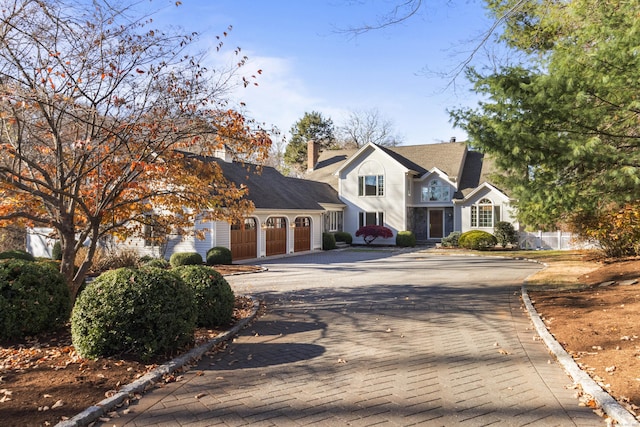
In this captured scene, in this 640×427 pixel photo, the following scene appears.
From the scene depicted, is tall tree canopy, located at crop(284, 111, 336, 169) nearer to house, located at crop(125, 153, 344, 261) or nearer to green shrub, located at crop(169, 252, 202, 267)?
house, located at crop(125, 153, 344, 261)

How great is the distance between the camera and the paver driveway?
460 centimetres

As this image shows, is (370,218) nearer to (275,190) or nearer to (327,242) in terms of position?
(327,242)

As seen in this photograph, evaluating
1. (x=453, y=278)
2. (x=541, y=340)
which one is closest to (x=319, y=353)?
(x=541, y=340)

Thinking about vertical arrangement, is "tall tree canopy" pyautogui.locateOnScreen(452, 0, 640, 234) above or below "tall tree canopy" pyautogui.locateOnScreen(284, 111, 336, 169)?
below

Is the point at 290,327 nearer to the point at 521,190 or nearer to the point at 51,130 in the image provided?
the point at 521,190

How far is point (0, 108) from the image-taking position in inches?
303

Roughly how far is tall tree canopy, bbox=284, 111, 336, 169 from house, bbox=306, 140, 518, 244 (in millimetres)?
20088

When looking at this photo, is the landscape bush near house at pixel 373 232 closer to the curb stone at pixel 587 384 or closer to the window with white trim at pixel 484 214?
the window with white trim at pixel 484 214

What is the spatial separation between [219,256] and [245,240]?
3126 millimetres

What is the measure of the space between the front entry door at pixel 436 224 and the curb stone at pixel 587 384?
2729 cm

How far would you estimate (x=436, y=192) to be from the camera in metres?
34.1

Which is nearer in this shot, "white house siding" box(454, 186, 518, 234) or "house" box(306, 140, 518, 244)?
"white house siding" box(454, 186, 518, 234)

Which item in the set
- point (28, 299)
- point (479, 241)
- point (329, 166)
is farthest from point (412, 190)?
point (28, 299)

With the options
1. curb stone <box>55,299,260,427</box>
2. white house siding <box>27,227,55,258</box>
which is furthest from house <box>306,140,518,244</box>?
curb stone <box>55,299,260,427</box>
